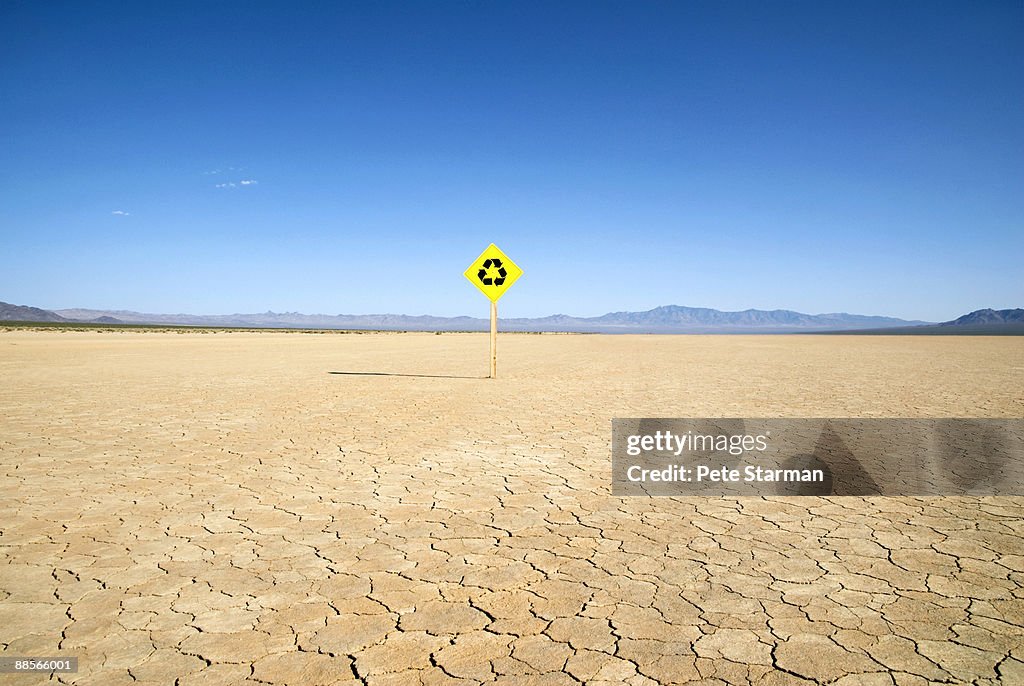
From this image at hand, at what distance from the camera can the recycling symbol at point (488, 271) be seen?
46.4 ft

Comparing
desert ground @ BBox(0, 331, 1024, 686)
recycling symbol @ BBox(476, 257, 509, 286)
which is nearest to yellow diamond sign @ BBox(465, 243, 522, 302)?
recycling symbol @ BBox(476, 257, 509, 286)

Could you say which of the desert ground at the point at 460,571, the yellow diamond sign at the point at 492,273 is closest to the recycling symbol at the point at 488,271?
the yellow diamond sign at the point at 492,273

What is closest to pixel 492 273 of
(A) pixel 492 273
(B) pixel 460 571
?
(A) pixel 492 273

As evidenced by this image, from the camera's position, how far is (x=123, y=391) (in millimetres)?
12539

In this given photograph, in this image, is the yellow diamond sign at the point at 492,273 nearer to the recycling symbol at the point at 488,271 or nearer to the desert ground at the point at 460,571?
the recycling symbol at the point at 488,271

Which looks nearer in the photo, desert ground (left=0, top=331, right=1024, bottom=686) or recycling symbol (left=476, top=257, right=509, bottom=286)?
desert ground (left=0, top=331, right=1024, bottom=686)

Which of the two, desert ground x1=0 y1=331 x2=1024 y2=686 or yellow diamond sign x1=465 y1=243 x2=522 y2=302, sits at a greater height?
yellow diamond sign x1=465 y1=243 x2=522 y2=302

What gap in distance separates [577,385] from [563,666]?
1206 cm

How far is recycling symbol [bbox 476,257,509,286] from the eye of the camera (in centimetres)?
1414

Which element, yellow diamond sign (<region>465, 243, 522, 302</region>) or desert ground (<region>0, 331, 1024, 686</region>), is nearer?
desert ground (<region>0, 331, 1024, 686</region>)

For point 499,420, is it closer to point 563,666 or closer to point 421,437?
point 421,437

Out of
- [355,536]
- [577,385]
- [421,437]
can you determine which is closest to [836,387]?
[577,385]

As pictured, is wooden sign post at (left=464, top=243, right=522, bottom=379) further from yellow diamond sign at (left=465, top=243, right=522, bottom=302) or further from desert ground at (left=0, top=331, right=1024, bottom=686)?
desert ground at (left=0, top=331, right=1024, bottom=686)

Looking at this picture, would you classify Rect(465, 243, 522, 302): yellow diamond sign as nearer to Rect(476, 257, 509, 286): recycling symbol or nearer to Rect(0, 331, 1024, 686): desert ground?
Rect(476, 257, 509, 286): recycling symbol
